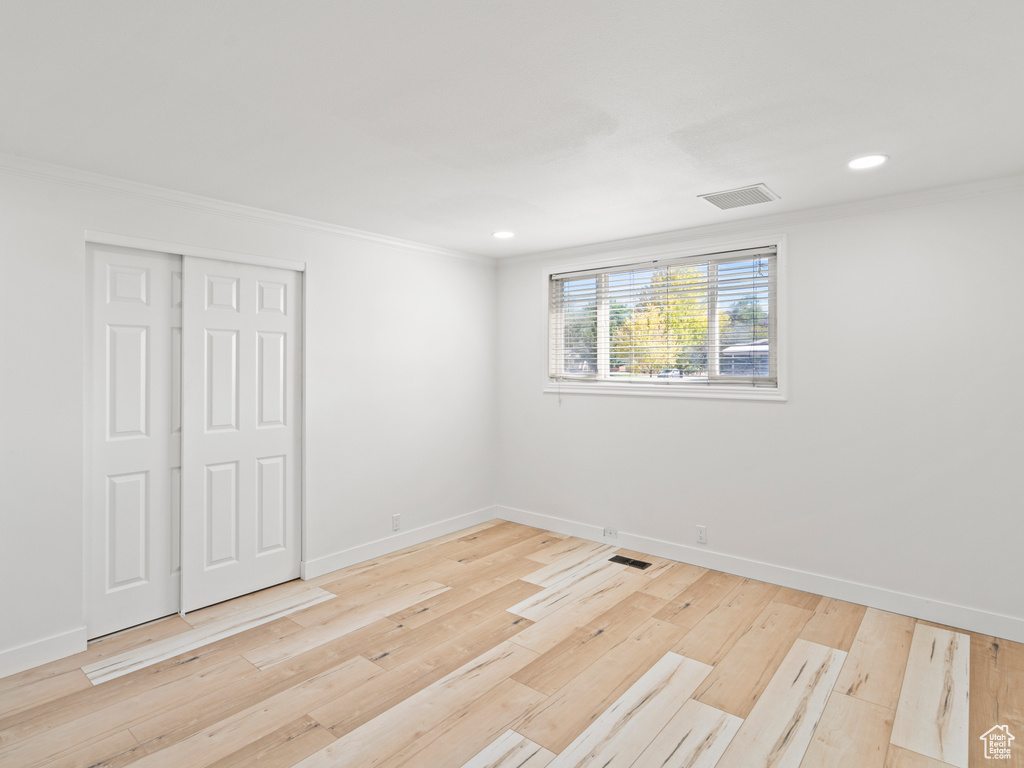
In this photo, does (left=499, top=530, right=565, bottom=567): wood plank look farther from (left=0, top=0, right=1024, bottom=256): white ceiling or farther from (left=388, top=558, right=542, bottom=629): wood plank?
(left=0, top=0, right=1024, bottom=256): white ceiling

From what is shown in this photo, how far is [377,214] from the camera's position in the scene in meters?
3.62

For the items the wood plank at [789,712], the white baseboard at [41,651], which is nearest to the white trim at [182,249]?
the white baseboard at [41,651]

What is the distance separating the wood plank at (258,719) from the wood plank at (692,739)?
1288mm

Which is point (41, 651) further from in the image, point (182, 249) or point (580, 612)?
point (580, 612)

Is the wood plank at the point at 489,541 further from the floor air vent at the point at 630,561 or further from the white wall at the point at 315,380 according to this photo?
the floor air vent at the point at 630,561

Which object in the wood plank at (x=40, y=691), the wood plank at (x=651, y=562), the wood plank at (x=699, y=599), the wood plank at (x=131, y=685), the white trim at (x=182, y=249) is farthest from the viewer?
the wood plank at (x=651, y=562)

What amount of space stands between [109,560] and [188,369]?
1.09 meters

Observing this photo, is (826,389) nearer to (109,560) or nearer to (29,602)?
(109,560)

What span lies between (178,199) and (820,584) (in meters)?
4.44

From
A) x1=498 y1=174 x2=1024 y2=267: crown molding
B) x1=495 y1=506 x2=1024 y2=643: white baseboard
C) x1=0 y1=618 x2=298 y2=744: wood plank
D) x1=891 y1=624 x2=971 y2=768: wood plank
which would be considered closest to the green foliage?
x1=498 y1=174 x2=1024 y2=267: crown molding

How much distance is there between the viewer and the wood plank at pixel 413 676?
2330 mm

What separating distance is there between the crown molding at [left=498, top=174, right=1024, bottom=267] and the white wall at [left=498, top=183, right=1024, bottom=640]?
1.2 inches

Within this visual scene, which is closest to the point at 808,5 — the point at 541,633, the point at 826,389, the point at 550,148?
the point at 550,148

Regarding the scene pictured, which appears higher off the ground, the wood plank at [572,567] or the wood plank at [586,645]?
the wood plank at [572,567]
